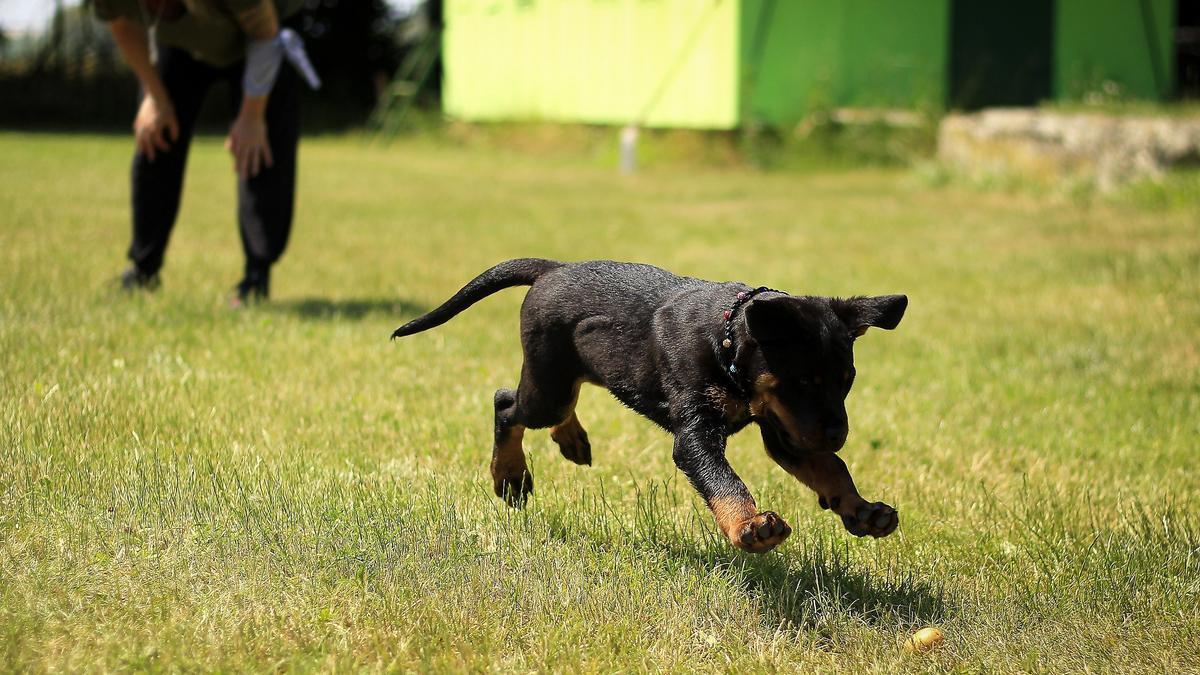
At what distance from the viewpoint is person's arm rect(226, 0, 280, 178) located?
645cm

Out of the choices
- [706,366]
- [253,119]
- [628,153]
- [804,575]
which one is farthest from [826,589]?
[628,153]

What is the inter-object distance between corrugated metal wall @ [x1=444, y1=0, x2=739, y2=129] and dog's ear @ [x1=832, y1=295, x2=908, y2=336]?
15.5 metres

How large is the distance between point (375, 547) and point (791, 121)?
1552cm

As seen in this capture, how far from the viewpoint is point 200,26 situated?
653 cm

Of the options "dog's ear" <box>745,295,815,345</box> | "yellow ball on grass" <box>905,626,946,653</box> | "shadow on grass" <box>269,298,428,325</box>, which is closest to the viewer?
"dog's ear" <box>745,295,815,345</box>

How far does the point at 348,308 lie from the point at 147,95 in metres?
1.52

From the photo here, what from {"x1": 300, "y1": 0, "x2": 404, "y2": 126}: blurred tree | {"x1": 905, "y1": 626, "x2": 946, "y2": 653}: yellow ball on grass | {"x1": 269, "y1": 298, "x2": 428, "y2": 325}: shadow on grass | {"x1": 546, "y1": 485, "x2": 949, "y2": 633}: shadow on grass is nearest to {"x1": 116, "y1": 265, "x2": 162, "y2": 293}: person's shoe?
{"x1": 269, "y1": 298, "x2": 428, "y2": 325}: shadow on grass

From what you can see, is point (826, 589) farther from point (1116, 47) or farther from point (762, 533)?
point (1116, 47)

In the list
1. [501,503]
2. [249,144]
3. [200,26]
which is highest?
[200,26]

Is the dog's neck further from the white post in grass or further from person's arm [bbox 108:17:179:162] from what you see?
the white post in grass

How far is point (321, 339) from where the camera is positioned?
6.45m

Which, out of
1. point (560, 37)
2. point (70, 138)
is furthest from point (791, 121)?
point (70, 138)

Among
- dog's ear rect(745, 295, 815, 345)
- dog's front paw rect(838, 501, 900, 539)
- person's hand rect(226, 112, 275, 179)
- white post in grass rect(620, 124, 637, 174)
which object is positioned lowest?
white post in grass rect(620, 124, 637, 174)

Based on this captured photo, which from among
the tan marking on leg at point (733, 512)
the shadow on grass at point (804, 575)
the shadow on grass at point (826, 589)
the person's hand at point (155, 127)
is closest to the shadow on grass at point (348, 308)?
the person's hand at point (155, 127)
